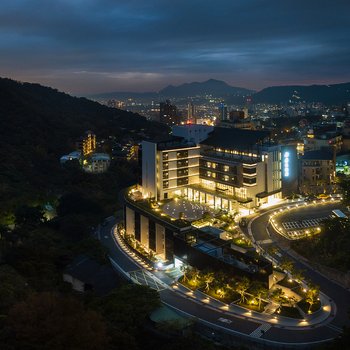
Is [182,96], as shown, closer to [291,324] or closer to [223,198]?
[223,198]

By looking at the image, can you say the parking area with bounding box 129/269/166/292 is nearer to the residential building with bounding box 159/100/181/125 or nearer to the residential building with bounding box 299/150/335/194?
the residential building with bounding box 299/150/335/194

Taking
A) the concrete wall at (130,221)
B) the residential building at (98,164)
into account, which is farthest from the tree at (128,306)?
the residential building at (98,164)

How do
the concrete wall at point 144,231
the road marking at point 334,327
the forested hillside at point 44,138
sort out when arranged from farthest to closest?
1. the forested hillside at point 44,138
2. the concrete wall at point 144,231
3. the road marking at point 334,327

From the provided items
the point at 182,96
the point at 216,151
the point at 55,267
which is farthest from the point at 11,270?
the point at 182,96

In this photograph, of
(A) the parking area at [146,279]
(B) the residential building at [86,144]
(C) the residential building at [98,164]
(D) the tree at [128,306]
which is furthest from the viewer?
(B) the residential building at [86,144]

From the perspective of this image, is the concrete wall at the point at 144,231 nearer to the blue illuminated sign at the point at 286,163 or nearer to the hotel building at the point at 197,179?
the hotel building at the point at 197,179

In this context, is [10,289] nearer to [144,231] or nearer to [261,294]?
[261,294]

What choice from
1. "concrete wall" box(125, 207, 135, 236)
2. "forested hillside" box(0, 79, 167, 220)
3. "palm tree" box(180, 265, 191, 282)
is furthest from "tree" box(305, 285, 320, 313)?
"forested hillside" box(0, 79, 167, 220)
